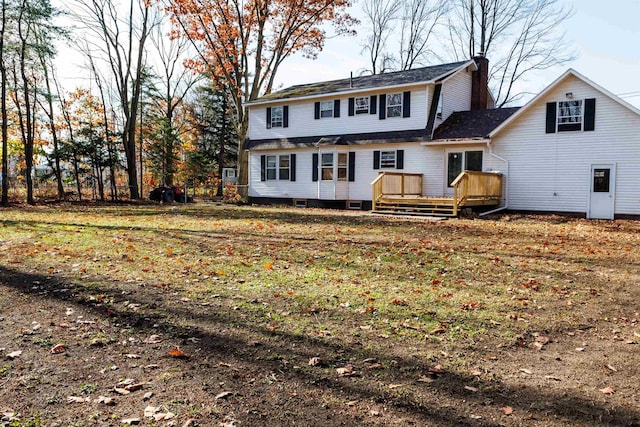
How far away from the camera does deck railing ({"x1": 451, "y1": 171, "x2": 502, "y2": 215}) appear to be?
1728 centimetres

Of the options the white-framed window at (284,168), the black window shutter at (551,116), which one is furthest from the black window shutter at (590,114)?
the white-framed window at (284,168)

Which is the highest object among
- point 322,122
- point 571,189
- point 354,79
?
point 354,79

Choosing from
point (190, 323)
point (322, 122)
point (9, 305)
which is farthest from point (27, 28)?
point (190, 323)

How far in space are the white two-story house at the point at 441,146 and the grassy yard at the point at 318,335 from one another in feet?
31.8

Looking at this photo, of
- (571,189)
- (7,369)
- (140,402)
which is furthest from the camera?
(571,189)

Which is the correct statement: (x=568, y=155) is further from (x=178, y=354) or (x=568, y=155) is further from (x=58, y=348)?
(x=58, y=348)

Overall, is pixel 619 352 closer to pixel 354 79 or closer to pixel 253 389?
pixel 253 389

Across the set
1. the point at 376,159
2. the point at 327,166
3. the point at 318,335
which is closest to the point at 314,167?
the point at 327,166

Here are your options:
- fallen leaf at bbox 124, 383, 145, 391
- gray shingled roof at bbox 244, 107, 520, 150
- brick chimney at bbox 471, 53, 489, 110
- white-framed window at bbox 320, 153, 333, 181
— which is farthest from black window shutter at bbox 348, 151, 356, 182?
fallen leaf at bbox 124, 383, 145, 391

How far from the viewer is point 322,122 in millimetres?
24484

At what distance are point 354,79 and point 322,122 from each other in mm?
3162

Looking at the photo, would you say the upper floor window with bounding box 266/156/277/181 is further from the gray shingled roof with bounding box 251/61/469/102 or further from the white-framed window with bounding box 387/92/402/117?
the white-framed window with bounding box 387/92/402/117

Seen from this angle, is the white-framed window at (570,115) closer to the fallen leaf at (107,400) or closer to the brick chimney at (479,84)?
the brick chimney at (479,84)

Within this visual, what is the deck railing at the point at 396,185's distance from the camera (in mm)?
19594
